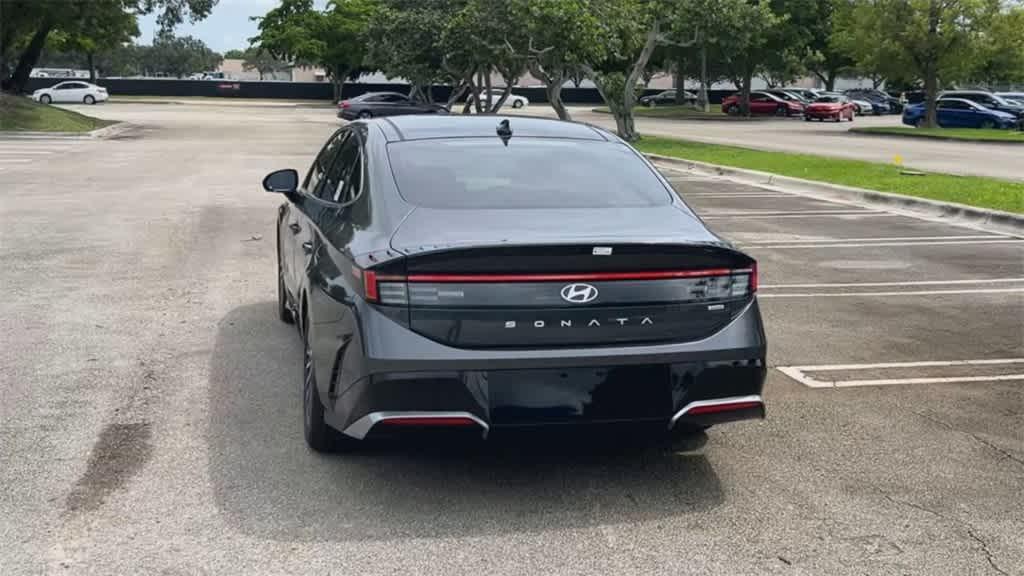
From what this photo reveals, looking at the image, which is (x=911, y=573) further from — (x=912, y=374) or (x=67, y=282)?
(x=67, y=282)

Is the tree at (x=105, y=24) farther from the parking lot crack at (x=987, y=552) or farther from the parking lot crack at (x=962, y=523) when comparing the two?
the parking lot crack at (x=987, y=552)

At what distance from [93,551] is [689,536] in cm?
223

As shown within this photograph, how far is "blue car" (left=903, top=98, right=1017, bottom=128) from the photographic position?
4125 centimetres

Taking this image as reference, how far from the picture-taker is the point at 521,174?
5.30 meters

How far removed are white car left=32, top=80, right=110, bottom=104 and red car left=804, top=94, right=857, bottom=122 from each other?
38915 mm

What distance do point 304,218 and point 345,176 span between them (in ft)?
2.04

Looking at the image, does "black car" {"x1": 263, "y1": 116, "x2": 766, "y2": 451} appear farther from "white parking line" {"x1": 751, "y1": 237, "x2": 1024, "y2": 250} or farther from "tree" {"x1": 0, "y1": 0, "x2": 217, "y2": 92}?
"tree" {"x1": 0, "y1": 0, "x2": 217, "y2": 92}

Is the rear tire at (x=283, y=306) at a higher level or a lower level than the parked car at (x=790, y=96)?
lower

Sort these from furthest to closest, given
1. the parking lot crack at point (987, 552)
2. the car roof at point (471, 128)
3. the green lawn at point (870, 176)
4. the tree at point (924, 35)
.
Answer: the tree at point (924, 35) → the green lawn at point (870, 176) → the car roof at point (471, 128) → the parking lot crack at point (987, 552)

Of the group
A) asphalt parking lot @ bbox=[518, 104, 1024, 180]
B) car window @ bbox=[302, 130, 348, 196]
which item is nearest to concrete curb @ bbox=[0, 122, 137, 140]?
asphalt parking lot @ bbox=[518, 104, 1024, 180]

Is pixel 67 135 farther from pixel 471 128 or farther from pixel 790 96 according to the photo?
pixel 790 96

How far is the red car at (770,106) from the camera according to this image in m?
55.9

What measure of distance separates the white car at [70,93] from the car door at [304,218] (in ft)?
196

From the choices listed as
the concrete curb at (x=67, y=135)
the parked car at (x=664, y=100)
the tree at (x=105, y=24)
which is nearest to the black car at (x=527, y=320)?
the concrete curb at (x=67, y=135)
